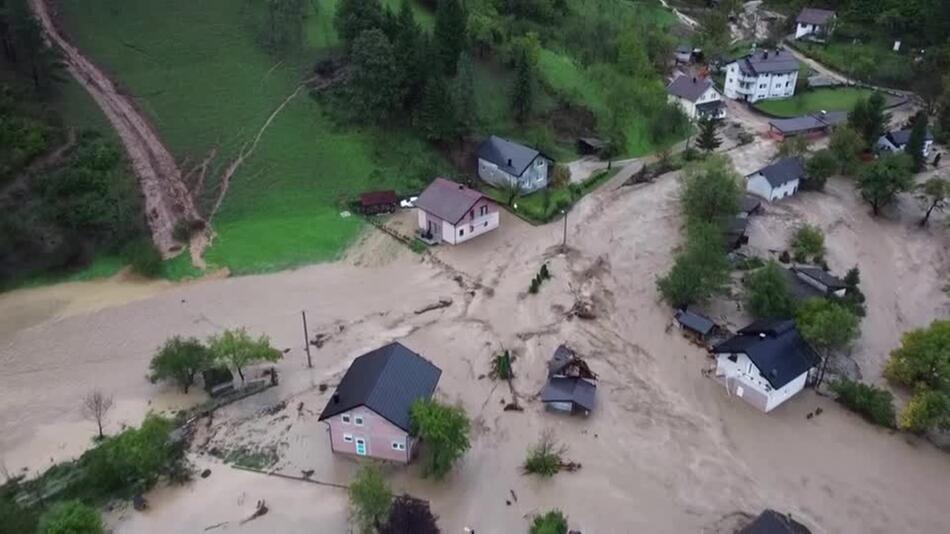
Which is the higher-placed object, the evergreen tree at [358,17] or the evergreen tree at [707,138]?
the evergreen tree at [358,17]

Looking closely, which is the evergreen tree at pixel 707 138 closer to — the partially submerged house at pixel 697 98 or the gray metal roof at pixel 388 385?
the partially submerged house at pixel 697 98

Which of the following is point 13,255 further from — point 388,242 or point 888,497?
point 888,497

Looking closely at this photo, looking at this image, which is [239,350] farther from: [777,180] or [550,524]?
[777,180]

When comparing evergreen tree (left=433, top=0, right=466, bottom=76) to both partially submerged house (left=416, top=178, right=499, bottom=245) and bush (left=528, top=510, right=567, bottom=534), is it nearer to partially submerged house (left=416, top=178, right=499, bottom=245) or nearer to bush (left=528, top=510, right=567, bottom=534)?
partially submerged house (left=416, top=178, right=499, bottom=245)

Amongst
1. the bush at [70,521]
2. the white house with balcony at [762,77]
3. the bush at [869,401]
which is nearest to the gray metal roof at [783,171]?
the white house with balcony at [762,77]

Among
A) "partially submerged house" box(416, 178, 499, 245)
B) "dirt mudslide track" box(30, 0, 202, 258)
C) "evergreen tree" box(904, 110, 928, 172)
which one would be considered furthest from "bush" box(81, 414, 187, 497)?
"evergreen tree" box(904, 110, 928, 172)

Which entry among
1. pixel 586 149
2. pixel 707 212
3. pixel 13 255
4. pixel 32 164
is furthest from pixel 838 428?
pixel 32 164

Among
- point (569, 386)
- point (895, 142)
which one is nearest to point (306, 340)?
point (569, 386)
